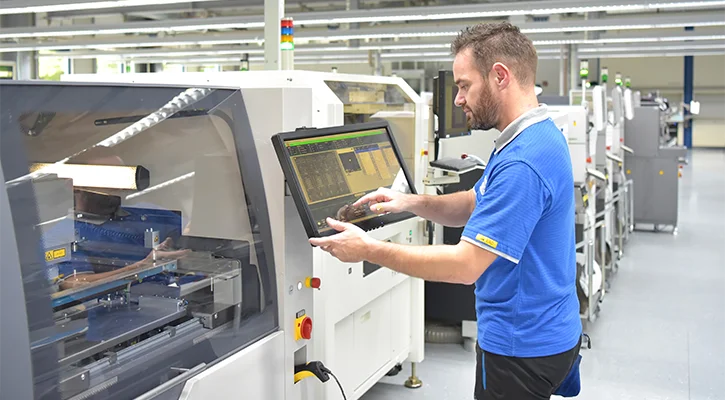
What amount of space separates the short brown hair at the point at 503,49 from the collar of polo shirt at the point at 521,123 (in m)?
0.08

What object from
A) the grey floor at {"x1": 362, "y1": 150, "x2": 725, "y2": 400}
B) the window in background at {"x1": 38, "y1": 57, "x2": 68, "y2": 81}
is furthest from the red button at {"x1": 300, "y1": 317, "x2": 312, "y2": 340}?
the window in background at {"x1": 38, "y1": 57, "x2": 68, "y2": 81}

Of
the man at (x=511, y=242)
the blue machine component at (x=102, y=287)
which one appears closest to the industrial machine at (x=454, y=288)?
the man at (x=511, y=242)

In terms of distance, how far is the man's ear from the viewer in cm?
167

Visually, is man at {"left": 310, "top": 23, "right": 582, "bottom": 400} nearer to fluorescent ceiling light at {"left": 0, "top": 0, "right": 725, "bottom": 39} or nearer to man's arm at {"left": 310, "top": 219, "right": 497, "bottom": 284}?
man's arm at {"left": 310, "top": 219, "right": 497, "bottom": 284}

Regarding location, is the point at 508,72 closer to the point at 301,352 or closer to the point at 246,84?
the point at 246,84

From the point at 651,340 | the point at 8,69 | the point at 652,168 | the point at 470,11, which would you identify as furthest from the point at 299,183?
the point at 8,69

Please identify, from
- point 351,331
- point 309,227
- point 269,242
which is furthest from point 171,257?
point 351,331

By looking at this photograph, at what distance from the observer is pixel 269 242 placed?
6.37 ft

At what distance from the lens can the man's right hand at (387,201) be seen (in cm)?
197

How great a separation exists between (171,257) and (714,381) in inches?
124

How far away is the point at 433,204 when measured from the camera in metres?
2.10

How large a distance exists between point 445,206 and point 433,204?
0.13 ft

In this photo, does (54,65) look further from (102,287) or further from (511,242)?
(511,242)

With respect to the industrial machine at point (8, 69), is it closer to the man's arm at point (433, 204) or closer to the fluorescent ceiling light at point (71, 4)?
the fluorescent ceiling light at point (71, 4)
